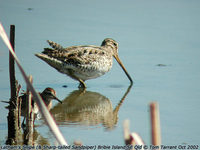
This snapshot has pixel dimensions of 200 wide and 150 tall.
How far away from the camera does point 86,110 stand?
6.71m

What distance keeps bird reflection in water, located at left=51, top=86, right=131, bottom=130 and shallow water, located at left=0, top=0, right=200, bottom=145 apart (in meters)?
0.04

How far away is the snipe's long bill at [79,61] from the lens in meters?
8.09

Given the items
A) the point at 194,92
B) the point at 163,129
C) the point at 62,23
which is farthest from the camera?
the point at 62,23

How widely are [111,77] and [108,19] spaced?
347cm

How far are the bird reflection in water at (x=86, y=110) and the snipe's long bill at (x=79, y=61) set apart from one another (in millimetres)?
528

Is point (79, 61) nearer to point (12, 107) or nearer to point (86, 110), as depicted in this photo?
point (86, 110)

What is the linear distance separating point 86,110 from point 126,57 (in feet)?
9.93

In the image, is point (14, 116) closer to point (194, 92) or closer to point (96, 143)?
point (96, 143)

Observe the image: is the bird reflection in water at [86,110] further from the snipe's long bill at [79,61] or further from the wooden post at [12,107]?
the wooden post at [12,107]

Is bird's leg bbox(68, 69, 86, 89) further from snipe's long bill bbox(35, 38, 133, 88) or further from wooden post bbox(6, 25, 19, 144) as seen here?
wooden post bbox(6, 25, 19, 144)

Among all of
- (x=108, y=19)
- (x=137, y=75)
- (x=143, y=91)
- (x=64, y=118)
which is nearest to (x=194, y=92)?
(x=143, y=91)

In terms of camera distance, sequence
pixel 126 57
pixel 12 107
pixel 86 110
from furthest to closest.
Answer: pixel 126 57, pixel 86 110, pixel 12 107

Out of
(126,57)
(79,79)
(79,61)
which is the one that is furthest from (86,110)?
(126,57)

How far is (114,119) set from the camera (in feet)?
20.5
